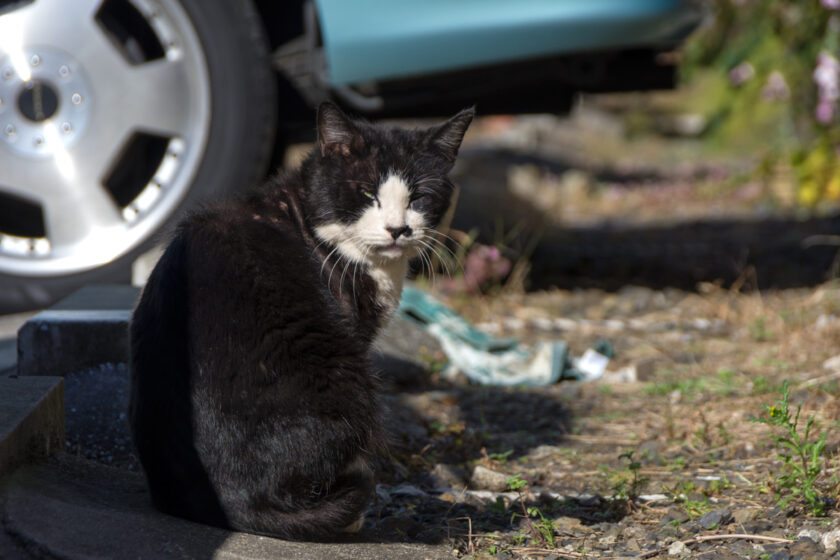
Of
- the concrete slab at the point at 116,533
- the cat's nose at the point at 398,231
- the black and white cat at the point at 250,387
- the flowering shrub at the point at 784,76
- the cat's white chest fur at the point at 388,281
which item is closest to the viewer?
the concrete slab at the point at 116,533

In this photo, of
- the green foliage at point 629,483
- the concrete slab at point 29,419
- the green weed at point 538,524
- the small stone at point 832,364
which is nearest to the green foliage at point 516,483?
the green weed at point 538,524

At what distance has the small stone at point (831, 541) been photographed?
1868mm

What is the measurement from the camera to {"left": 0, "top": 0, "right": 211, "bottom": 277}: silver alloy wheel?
3.15 meters

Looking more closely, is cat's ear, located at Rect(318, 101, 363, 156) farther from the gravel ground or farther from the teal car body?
the teal car body

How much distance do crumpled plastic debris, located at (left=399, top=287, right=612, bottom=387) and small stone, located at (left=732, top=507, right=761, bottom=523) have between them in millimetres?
1243

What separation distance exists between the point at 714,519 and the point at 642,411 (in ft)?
3.09

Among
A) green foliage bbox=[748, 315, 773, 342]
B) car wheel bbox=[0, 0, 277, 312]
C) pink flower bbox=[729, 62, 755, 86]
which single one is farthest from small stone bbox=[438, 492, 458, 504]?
pink flower bbox=[729, 62, 755, 86]

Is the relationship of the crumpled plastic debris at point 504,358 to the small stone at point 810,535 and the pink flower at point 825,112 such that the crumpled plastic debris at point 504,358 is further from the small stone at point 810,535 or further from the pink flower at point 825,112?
the pink flower at point 825,112

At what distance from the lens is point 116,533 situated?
1.83 metres

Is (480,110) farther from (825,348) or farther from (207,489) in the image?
(207,489)

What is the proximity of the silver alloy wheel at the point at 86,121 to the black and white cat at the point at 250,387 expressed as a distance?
1225 millimetres

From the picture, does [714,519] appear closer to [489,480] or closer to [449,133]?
[489,480]

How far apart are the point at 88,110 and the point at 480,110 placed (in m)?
1.78

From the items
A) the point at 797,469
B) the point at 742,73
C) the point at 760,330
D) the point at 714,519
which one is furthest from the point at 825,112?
the point at 714,519
